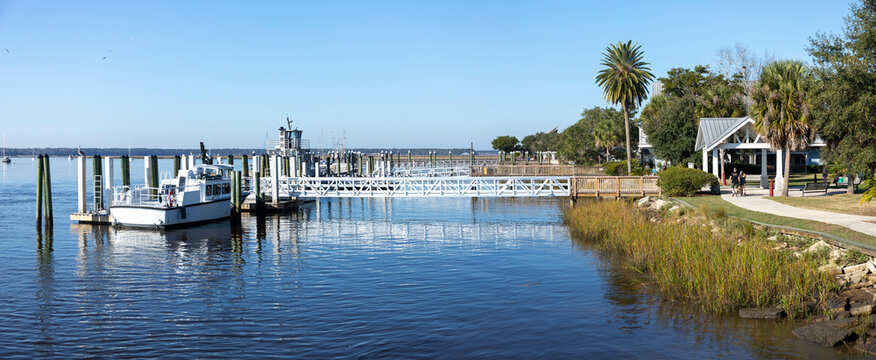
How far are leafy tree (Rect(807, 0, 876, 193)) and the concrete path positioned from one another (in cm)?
191

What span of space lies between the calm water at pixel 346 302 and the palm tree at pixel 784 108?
11.6 m

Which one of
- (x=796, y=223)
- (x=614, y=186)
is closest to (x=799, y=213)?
(x=796, y=223)

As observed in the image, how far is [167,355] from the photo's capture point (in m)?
12.6

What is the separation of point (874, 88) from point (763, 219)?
5.33m

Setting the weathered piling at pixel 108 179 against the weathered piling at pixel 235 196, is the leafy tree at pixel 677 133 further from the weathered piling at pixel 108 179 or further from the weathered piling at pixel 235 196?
the weathered piling at pixel 108 179

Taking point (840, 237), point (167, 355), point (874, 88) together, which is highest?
point (874, 88)

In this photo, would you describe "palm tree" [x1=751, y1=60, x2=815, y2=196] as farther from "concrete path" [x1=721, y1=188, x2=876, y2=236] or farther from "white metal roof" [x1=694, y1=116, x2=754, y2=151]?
"white metal roof" [x1=694, y1=116, x2=754, y2=151]

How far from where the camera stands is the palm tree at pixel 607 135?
73.1m

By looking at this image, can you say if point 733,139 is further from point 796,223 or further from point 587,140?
point 587,140

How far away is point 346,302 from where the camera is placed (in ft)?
54.4

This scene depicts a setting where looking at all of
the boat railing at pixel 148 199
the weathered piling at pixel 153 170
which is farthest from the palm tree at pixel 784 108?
the weathered piling at pixel 153 170

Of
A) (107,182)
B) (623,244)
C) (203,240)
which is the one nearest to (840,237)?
(623,244)

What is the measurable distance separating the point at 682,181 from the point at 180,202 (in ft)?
80.5

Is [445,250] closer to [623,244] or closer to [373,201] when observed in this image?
[623,244]
